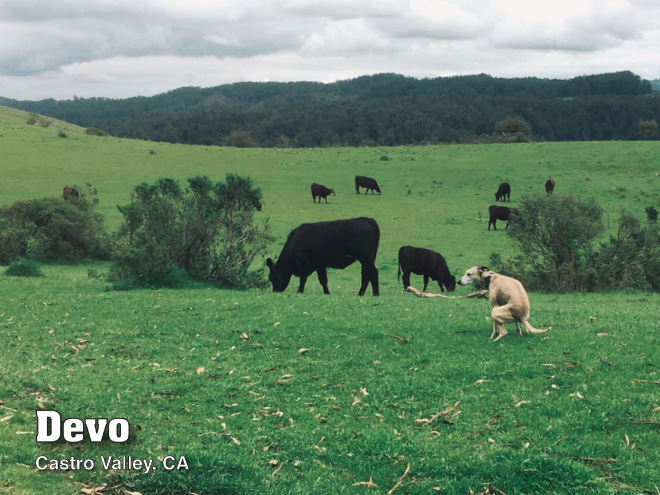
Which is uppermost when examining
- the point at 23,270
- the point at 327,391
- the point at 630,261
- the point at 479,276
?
the point at 479,276

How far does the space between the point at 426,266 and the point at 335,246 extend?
5.33 metres

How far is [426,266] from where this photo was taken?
23750 millimetres

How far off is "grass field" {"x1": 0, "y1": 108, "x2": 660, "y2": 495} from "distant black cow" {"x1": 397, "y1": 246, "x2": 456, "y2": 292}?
15.6 ft

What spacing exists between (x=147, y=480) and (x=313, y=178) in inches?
1891

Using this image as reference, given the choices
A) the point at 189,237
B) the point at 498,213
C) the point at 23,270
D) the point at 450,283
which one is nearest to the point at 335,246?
the point at 189,237

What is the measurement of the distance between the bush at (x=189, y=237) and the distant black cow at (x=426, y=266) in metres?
5.41

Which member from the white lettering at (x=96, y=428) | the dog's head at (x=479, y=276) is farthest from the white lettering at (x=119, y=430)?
the dog's head at (x=479, y=276)

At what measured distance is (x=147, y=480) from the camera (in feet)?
20.7

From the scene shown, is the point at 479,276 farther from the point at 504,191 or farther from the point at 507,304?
the point at 504,191

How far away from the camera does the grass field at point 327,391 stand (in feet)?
21.6

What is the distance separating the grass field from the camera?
21.6ft

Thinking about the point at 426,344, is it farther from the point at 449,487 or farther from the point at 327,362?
the point at 449,487

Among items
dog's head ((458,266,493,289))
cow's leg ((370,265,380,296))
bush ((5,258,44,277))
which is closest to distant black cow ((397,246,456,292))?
cow's leg ((370,265,380,296))

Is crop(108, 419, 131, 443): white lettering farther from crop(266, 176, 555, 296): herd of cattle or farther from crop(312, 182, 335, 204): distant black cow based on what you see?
crop(312, 182, 335, 204): distant black cow
